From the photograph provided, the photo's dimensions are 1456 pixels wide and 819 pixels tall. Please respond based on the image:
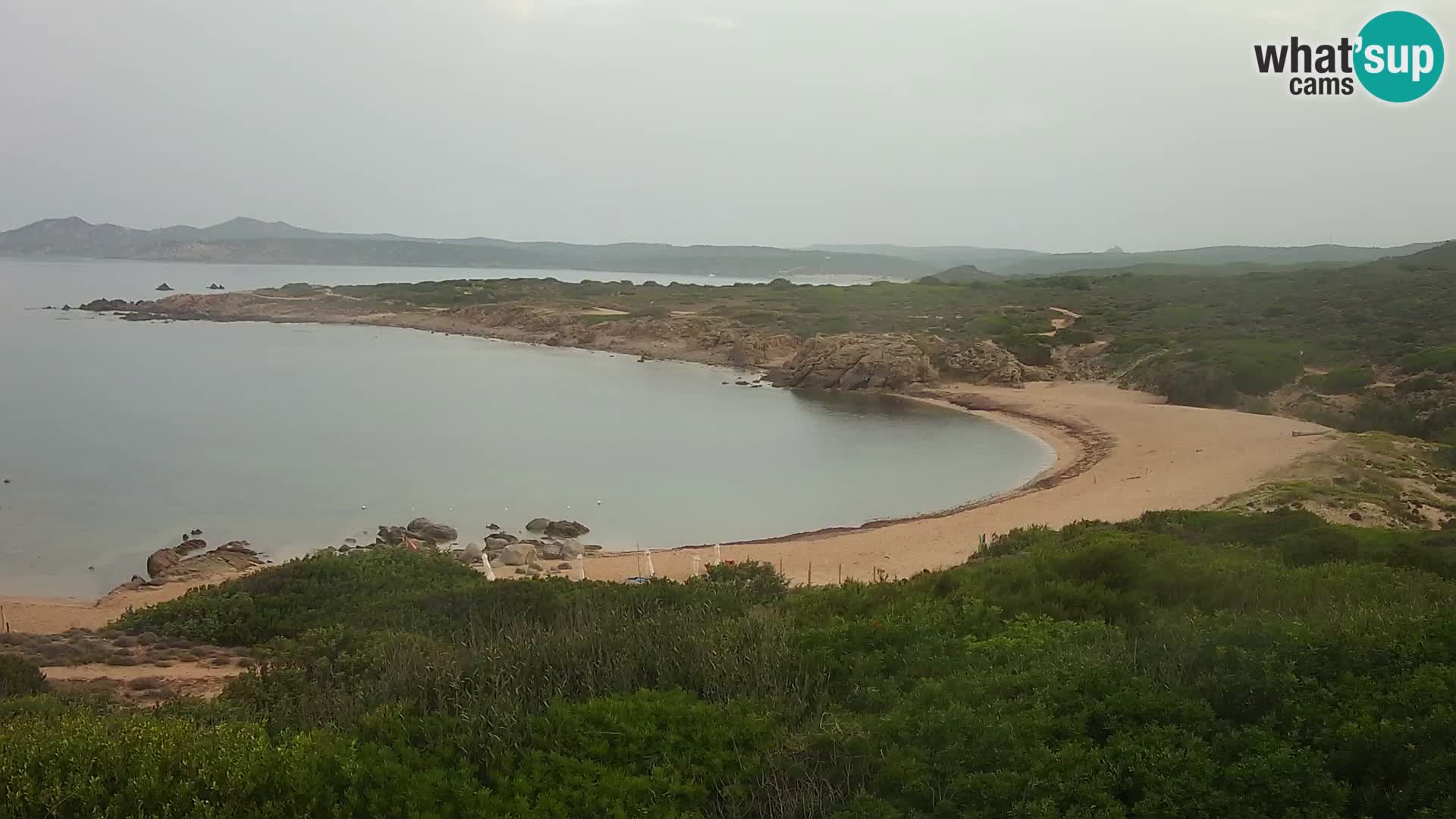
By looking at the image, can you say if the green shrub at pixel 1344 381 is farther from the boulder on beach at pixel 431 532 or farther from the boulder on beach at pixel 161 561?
the boulder on beach at pixel 161 561

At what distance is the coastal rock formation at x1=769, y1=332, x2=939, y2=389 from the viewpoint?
39875mm

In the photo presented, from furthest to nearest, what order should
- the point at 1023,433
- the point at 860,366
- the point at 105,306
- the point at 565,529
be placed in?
the point at 105,306 < the point at 860,366 < the point at 1023,433 < the point at 565,529

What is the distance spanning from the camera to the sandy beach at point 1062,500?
14.4m

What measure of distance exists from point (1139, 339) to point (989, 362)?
22.2 feet

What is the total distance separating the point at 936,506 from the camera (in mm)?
21109

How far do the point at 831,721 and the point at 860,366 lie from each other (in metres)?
35.8

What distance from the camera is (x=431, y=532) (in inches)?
717

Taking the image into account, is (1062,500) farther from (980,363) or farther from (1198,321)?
(1198,321)

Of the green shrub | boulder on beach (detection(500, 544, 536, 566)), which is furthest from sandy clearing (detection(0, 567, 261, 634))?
the green shrub

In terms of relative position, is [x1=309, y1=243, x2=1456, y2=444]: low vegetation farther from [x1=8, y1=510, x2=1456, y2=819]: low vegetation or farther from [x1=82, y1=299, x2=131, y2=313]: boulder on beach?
[x1=8, y1=510, x2=1456, y2=819]: low vegetation

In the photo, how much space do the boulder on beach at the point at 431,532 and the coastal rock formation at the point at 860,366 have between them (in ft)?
79.1

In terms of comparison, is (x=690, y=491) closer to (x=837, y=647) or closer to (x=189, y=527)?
→ (x=189, y=527)

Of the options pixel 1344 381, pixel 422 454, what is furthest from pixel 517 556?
pixel 1344 381

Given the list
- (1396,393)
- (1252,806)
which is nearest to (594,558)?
(1252,806)
